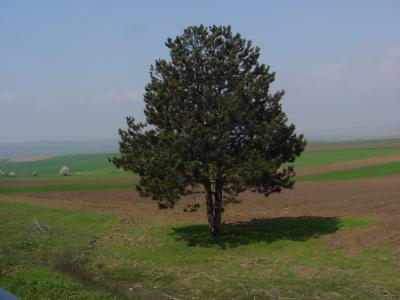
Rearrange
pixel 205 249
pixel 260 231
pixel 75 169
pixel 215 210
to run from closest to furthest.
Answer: pixel 205 249 < pixel 215 210 < pixel 260 231 < pixel 75 169

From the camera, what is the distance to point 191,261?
20.7 m

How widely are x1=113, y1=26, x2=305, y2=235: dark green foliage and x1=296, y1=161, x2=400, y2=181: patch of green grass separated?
3015cm

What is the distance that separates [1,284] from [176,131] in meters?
10.6

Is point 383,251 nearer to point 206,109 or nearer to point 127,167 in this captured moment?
point 206,109

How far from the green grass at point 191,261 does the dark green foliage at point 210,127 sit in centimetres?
263

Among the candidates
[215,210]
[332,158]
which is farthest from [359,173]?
[215,210]

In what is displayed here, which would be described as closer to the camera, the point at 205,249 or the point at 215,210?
the point at 205,249

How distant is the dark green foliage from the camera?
21.8m

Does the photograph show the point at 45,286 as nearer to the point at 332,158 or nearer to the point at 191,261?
the point at 191,261

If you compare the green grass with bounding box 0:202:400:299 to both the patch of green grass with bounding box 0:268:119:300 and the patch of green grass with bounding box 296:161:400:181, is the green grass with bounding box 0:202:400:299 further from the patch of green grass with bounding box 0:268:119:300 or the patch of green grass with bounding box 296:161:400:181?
the patch of green grass with bounding box 296:161:400:181

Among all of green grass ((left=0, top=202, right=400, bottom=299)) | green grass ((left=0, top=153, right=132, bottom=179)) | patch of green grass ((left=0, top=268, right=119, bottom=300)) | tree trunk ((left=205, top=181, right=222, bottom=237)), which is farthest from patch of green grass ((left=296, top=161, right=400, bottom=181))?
patch of green grass ((left=0, top=268, right=119, bottom=300))

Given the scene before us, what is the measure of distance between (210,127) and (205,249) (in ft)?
18.0

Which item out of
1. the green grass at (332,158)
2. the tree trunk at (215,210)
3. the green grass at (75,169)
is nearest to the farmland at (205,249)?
the tree trunk at (215,210)

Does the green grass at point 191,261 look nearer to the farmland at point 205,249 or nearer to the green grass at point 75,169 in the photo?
the farmland at point 205,249
